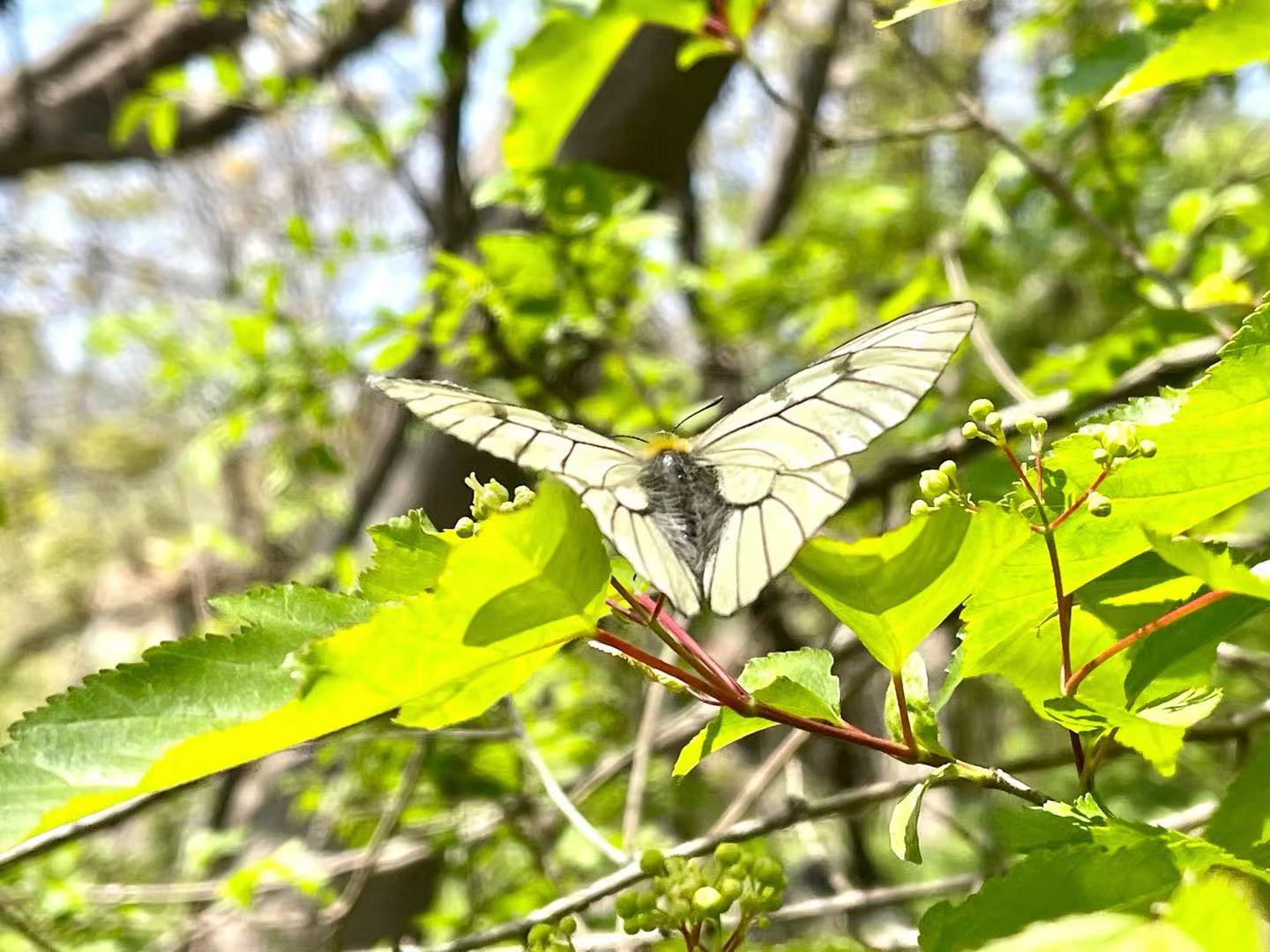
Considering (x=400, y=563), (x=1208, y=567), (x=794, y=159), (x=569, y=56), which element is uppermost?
(x=794, y=159)

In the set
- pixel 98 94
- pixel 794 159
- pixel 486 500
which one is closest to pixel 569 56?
pixel 486 500

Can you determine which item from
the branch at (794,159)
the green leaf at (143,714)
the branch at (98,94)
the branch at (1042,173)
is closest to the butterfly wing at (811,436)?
the green leaf at (143,714)

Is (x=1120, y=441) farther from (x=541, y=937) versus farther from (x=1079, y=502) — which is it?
(x=541, y=937)

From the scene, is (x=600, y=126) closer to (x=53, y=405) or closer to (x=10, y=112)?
(x=10, y=112)

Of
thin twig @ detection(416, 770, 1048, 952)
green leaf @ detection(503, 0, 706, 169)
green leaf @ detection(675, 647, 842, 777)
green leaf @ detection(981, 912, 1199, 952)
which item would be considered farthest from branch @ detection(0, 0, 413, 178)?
green leaf @ detection(981, 912, 1199, 952)

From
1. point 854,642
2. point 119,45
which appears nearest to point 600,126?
point 854,642
